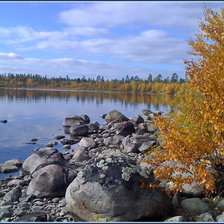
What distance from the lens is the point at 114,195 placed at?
8102mm

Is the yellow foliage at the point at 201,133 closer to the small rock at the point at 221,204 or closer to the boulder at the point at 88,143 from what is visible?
the small rock at the point at 221,204

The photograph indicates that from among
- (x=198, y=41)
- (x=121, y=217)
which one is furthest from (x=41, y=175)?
(x=198, y=41)

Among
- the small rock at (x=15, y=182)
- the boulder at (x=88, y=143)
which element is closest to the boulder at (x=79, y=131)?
the boulder at (x=88, y=143)

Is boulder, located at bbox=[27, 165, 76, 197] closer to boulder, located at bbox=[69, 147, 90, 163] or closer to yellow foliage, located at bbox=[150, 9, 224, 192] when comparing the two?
yellow foliage, located at bbox=[150, 9, 224, 192]

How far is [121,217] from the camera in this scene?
793 cm

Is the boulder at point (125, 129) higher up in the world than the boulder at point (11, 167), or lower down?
higher up

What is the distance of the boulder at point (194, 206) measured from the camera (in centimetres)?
852

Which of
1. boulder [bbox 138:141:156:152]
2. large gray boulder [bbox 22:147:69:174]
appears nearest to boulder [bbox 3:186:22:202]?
large gray boulder [bbox 22:147:69:174]

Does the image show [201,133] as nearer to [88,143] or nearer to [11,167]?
[11,167]

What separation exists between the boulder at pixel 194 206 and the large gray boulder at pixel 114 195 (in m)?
0.53

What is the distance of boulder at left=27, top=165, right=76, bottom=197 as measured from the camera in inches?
420

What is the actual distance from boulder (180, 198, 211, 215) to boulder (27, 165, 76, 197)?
4.60 meters

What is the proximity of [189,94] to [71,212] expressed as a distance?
5856 millimetres

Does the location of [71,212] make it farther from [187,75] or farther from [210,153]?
[187,75]
